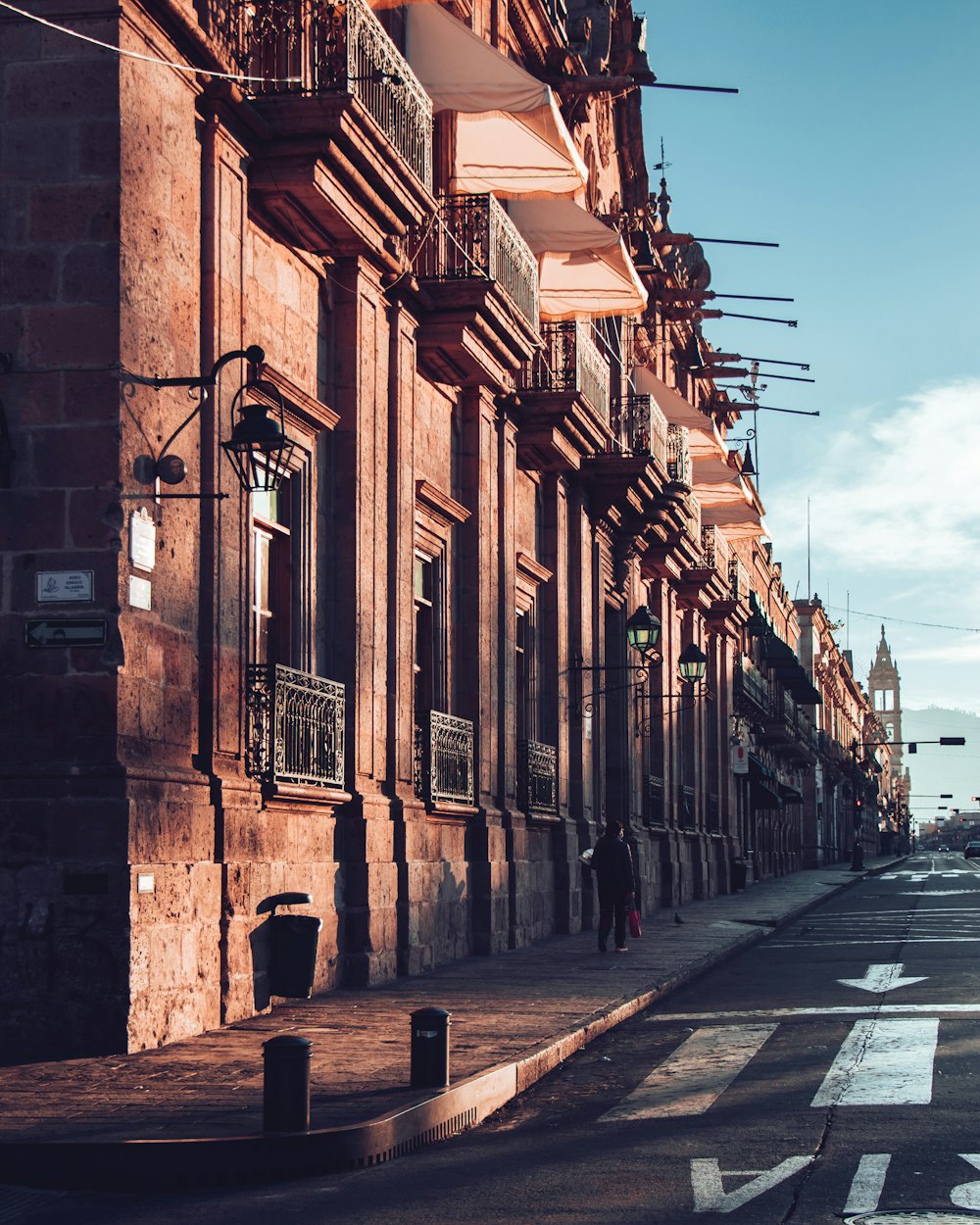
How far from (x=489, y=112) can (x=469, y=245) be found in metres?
1.42

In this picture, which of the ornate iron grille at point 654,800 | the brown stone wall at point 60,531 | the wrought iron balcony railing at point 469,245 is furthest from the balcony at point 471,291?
the ornate iron grille at point 654,800

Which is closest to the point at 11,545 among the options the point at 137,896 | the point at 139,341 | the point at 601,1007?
the point at 139,341

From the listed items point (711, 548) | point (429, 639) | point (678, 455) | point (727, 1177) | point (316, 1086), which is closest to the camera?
point (727, 1177)

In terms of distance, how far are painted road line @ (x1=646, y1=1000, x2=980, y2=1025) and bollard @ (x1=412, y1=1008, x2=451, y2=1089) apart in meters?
4.90

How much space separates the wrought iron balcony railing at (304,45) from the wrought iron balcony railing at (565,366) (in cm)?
821

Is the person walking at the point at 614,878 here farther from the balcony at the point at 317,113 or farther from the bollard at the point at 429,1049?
the bollard at the point at 429,1049

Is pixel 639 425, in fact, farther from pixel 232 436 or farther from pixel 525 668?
pixel 232 436

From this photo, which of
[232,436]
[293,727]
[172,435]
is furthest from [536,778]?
[172,435]

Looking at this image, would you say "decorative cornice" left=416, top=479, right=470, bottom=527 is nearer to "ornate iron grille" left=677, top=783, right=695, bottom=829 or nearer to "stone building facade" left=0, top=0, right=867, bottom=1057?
"stone building facade" left=0, top=0, right=867, bottom=1057

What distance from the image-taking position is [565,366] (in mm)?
23734

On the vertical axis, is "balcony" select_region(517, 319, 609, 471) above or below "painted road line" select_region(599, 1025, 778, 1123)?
above

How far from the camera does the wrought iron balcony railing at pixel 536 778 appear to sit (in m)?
22.0

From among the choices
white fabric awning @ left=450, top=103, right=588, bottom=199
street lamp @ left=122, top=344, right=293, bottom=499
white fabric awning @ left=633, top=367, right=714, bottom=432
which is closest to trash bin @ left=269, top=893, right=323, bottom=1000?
street lamp @ left=122, top=344, right=293, bottom=499

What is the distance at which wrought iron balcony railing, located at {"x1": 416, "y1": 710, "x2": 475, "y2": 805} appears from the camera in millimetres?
17828
